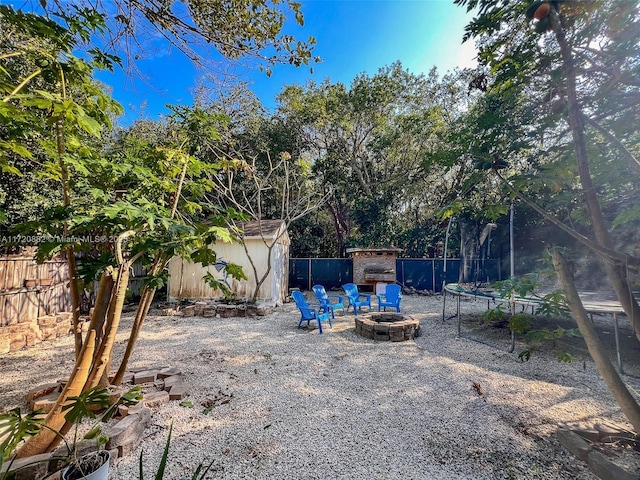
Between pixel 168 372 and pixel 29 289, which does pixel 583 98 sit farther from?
pixel 29 289

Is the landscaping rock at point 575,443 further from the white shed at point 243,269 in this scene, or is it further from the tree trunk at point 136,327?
the white shed at point 243,269

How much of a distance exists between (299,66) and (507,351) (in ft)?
18.8

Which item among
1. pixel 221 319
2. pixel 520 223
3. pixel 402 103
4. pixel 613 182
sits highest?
pixel 402 103

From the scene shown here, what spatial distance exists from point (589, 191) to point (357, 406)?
2.90 meters

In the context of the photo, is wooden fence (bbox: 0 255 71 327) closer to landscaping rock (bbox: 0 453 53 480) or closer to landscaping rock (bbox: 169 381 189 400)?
landscaping rock (bbox: 169 381 189 400)

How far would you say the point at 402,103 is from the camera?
14.2m

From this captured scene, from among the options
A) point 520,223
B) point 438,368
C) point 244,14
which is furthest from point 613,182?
point 520,223

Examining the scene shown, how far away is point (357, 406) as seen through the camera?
3270 mm

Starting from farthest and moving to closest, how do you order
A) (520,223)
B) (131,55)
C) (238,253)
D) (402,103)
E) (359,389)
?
(402,103), (520,223), (238,253), (359,389), (131,55)

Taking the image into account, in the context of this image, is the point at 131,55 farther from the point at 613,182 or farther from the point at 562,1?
the point at 613,182

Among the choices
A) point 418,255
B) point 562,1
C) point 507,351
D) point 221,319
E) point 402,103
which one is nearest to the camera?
point 562,1

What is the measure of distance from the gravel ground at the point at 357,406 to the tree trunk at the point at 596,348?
0.61 m

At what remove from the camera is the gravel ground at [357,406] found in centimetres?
232

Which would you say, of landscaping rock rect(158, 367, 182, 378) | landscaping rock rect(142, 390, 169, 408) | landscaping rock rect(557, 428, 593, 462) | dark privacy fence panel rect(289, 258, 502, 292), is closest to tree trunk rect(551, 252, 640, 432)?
landscaping rock rect(557, 428, 593, 462)
